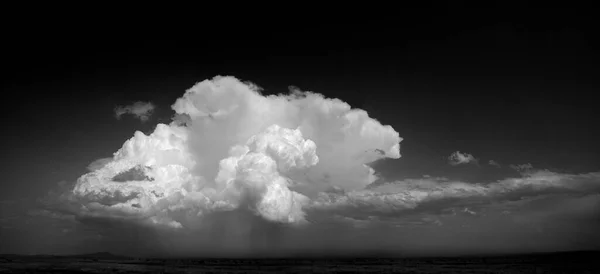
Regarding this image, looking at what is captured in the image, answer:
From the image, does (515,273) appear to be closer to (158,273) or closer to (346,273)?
(346,273)

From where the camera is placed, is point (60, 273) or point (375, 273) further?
point (375, 273)

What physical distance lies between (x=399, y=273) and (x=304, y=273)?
38.3m

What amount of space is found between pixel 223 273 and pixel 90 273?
48.9 metres

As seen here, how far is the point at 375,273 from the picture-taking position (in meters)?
144

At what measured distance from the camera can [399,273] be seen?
142 meters

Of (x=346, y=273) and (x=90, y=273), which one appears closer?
(x=90, y=273)

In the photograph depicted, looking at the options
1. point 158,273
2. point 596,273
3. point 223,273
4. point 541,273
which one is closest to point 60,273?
point 158,273

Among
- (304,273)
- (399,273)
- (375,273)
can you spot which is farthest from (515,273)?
(304,273)

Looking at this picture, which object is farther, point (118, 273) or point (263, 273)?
point (263, 273)

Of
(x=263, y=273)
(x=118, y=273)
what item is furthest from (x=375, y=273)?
(x=118, y=273)

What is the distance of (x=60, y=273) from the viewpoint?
A: 13250 centimetres

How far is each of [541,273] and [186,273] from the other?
140 m

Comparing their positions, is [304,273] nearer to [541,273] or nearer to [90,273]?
[90,273]

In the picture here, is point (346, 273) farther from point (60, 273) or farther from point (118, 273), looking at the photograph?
point (60, 273)
